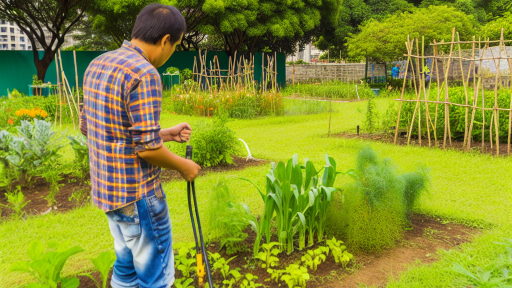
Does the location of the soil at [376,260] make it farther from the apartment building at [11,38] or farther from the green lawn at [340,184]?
the apartment building at [11,38]

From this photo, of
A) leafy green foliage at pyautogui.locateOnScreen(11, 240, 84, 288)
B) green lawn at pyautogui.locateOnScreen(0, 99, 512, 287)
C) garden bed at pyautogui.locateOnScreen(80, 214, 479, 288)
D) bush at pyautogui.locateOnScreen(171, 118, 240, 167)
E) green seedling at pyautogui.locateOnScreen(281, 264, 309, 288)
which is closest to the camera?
leafy green foliage at pyautogui.locateOnScreen(11, 240, 84, 288)

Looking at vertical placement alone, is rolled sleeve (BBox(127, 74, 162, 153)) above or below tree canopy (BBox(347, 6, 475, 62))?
below

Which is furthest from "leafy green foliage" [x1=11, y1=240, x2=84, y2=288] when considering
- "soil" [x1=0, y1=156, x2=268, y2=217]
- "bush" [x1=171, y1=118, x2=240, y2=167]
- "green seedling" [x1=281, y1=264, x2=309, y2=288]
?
"bush" [x1=171, y1=118, x2=240, y2=167]

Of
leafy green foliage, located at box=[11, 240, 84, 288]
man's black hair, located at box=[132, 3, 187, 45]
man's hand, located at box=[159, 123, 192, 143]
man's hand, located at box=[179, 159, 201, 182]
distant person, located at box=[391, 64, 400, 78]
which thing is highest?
distant person, located at box=[391, 64, 400, 78]

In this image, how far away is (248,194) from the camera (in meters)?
4.75

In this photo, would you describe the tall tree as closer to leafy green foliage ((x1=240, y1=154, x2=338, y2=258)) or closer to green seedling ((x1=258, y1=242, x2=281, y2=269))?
leafy green foliage ((x1=240, y1=154, x2=338, y2=258))

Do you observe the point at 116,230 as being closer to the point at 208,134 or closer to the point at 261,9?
the point at 208,134

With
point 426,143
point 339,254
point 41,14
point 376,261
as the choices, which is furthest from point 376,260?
point 41,14

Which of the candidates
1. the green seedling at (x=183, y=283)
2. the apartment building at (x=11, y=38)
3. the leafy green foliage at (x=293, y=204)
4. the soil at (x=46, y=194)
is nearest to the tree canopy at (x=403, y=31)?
the soil at (x=46, y=194)

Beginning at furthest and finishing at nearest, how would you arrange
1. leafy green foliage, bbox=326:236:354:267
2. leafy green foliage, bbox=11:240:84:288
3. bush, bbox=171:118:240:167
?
bush, bbox=171:118:240:167 → leafy green foliage, bbox=326:236:354:267 → leafy green foliage, bbox=11:240:84:288

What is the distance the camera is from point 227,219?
296 centimetres

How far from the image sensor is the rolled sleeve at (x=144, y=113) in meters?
1.71

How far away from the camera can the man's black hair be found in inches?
71.4

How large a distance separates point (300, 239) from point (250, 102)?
8.28 meters
